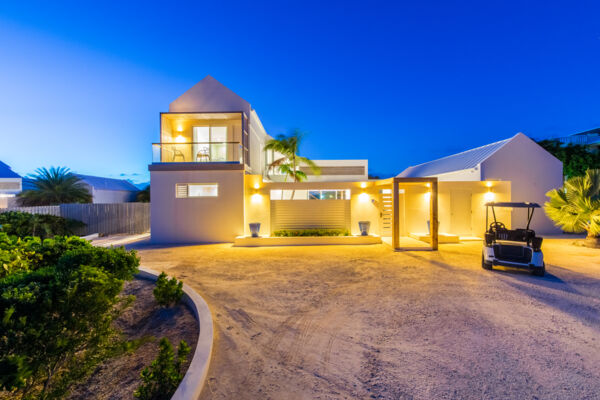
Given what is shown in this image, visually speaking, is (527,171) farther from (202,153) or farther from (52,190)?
(52,190)

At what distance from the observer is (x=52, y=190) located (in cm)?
1919

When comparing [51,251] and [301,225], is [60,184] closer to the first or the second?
[301,225]

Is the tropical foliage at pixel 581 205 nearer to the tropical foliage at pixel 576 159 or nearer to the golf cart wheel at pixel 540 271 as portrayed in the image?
Answer: the golf cart wheel at pixel 540 271

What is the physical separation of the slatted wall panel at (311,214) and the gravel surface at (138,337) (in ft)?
24.2

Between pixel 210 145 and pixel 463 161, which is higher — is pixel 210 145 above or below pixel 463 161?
above

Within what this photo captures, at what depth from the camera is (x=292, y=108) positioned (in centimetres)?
5591

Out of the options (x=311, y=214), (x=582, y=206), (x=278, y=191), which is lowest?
(x=311, y=214)

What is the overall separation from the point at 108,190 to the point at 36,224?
2125 centimetres

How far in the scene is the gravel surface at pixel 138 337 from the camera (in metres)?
2.57

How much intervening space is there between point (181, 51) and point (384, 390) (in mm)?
35211

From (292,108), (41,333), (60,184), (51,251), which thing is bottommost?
(41,333)

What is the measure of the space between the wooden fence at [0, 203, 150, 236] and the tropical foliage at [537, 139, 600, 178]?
97.2 ft

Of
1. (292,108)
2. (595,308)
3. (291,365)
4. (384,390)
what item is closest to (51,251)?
(291,365)

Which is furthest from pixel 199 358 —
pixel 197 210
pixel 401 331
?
pixel 197 210
